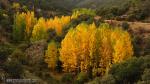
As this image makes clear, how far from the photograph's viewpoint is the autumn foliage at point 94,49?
65250 mm

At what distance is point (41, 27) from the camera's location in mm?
91125

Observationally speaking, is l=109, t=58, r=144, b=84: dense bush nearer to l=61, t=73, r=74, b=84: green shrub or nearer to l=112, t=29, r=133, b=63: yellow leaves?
l=112, t=29, r=133, b=63: yellow leaves

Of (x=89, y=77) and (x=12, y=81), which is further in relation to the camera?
(x=89, y=77)

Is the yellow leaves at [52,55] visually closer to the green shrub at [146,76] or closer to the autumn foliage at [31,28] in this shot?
the autumn foliage at [31,28]

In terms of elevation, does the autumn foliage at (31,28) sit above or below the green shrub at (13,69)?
above

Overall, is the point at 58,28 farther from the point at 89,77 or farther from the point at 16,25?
the point at 89,77

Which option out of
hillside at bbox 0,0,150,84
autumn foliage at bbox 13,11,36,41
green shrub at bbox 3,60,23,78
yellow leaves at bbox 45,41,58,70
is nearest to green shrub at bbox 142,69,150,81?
hillside at bbox 0,0,150,84

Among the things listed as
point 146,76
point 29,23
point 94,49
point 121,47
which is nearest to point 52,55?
point 94,49

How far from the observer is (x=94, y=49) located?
66.8m

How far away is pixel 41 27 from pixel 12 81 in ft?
127

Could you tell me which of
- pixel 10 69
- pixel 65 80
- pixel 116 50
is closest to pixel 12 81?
pixel 10 69

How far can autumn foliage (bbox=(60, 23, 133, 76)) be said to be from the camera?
65.2 m

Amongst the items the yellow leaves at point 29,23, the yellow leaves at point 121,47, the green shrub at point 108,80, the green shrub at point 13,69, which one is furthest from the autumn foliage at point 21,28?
the green shrub at point 108,80

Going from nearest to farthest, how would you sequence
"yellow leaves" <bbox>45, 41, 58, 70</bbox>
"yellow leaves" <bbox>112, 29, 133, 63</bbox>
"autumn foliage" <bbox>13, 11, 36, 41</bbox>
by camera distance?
"yellow leaves" <bbox>112, 29, 133, 63</bbox>
"yellow leaves" <bbox>45, 41, 58, 70</bbox>
"autumn foliage" <bbox>13, 11, 36, 41</bbox>
